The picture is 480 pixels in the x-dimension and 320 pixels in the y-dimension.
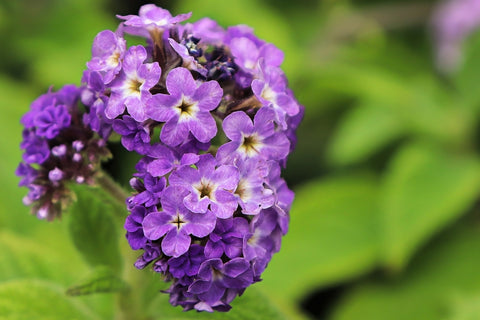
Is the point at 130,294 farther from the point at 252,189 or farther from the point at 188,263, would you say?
the point at 252,189

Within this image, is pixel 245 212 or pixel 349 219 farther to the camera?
pixel 349 219

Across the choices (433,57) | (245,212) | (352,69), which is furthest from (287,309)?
(433,57)

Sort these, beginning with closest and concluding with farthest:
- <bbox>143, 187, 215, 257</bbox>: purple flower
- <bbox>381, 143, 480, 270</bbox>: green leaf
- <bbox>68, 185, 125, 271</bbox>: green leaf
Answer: <bbox>143, 187, 215, 257</bbox>: purple flower, <bbox>68, 185, 125, 271</bbox>: green leaf, <bbox>381, 143, 480, 270</bbox>: green leaf

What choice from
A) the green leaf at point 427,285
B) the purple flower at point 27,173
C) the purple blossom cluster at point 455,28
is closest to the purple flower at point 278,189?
the purple flower at point 27,173

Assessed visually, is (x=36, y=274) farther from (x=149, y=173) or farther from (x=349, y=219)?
(x=349, y=219)

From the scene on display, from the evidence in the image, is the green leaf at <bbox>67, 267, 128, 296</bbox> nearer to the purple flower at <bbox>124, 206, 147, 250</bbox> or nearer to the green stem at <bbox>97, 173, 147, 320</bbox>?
the green stem at <bbox>97, 173, 147, 320</bbox>

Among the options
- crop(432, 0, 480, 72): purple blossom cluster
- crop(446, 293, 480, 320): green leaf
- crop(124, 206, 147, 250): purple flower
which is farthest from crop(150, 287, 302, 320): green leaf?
crop(432, 0, 480, 72): purple blossom cluster

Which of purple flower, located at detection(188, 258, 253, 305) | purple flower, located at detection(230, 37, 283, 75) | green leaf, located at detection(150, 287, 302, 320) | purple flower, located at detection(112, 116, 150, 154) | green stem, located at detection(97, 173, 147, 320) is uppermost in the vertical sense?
purple flower, located at detection(230, 37, 283, 75)
